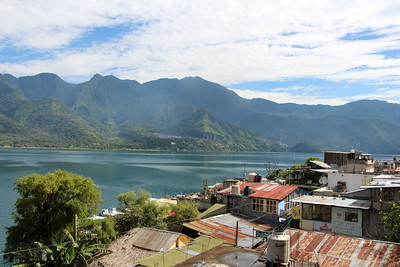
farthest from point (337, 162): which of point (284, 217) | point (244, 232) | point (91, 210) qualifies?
point (91, 210)

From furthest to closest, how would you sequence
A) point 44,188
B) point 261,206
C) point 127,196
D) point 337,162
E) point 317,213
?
1. point 337,162
2. point 127,196
3. point 261,206
4. point 44,188
5. point 317,213

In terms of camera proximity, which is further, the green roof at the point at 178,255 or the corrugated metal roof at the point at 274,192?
the corrugated metal roof at the point at 274,192

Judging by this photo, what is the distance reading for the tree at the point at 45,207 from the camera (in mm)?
24141

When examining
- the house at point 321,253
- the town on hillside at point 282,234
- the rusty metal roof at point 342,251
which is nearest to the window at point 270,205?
the town on hillside at point 282,234

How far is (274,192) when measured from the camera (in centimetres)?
2817

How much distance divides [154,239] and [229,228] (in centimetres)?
582

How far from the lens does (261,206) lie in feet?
87.1

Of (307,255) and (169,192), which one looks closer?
(307,255)

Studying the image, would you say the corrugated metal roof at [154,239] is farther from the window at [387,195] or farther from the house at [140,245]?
the window at [387,195]

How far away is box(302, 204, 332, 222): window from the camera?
20656mm

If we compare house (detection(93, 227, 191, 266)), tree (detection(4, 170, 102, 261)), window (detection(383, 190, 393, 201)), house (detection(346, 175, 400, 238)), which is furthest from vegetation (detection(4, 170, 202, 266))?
window (detection(383, 190, 393, 201))

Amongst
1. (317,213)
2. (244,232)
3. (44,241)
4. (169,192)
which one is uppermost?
(317,213)

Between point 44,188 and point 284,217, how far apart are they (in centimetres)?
1987

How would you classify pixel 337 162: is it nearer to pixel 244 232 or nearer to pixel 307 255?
pixel 244 232
